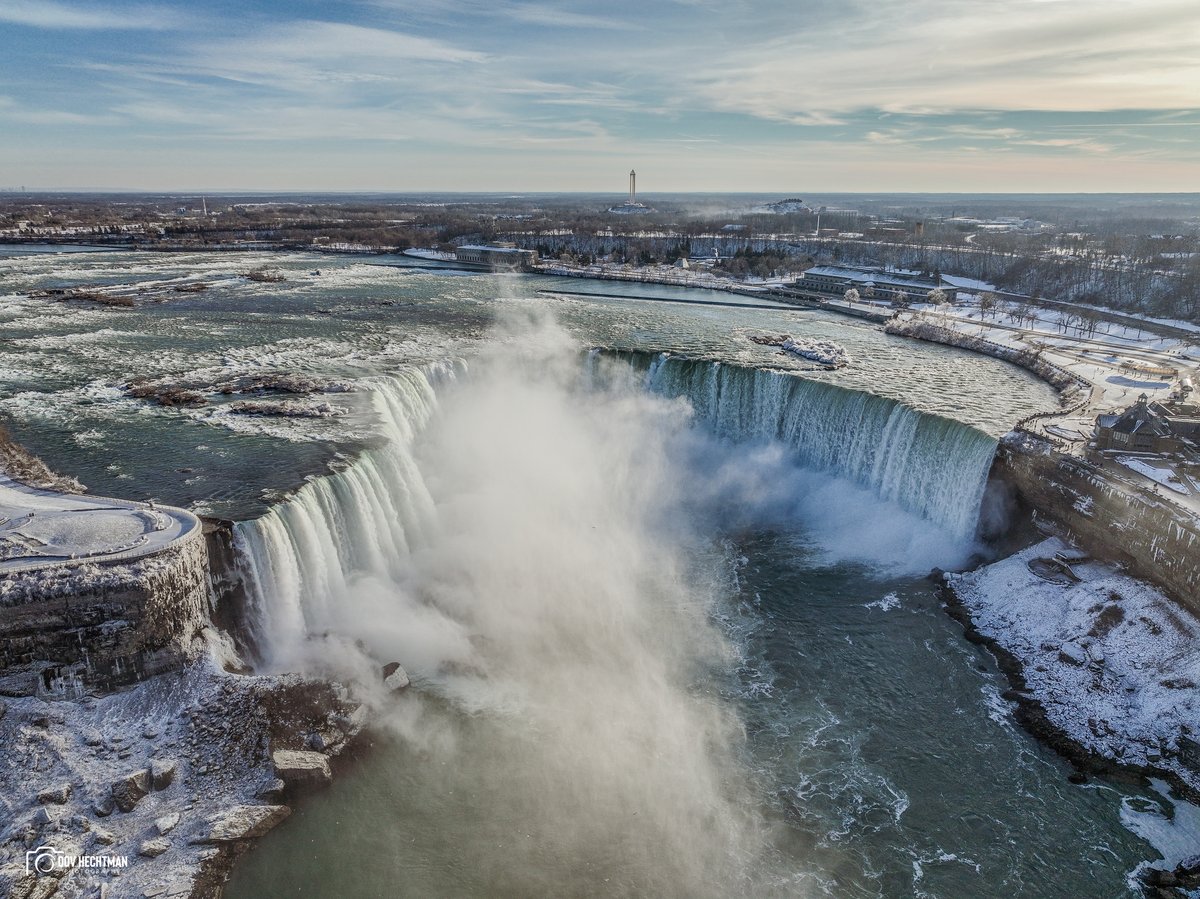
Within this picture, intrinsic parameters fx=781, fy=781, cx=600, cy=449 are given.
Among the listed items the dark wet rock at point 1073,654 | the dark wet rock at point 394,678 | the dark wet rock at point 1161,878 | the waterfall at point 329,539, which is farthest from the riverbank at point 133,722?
the dark wet rock at point 1073,654

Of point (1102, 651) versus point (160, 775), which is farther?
point (1102, 651)

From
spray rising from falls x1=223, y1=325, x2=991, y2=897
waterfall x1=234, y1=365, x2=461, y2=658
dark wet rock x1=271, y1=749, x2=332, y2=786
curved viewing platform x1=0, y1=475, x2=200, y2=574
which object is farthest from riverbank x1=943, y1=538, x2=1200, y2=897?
curved viewing platform x1=0, y1=475, x2=200, y2=574

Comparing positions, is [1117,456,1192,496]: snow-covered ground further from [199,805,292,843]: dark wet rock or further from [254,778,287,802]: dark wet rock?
[199,805,292,843]: dark wet rock

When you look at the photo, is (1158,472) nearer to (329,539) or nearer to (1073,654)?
(1073,654)

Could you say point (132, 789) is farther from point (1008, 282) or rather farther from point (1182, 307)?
point (1008, 282)

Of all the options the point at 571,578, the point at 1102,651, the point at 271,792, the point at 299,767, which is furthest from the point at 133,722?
the point at 1102,651

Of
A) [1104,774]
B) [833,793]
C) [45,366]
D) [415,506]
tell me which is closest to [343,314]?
[45,366]
